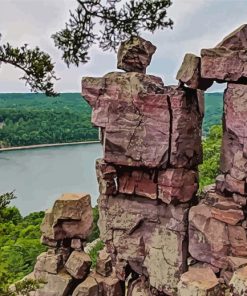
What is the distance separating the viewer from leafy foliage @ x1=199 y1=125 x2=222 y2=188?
2549 cm

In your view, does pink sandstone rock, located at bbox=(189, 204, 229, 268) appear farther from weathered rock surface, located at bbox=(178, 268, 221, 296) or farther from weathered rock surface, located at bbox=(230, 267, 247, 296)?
weathered rock surface, located at bbox=(230, 267, 247, 296)

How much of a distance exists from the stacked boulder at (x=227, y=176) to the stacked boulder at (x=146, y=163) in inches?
16.1

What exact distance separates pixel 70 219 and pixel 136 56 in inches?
154

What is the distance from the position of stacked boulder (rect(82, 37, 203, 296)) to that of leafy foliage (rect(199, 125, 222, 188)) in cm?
1275

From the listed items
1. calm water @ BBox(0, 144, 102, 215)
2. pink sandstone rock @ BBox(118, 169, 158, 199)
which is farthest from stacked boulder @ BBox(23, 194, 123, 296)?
calm water @ BBox(0, 144, 102, 215)

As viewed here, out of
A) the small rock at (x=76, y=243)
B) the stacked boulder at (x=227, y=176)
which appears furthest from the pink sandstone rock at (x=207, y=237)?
the small rock at (x=76, y=243)

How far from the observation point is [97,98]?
10.8 meters

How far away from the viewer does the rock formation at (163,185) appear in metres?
9.59

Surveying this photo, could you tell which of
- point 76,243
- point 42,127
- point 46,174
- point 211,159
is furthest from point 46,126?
point 76,243

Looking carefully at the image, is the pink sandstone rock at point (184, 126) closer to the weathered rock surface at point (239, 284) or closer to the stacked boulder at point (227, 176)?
the stacked boulder at point (227, 176)

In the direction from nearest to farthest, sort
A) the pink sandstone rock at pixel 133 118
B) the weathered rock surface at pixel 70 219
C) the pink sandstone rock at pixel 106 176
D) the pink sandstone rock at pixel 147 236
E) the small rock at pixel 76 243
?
the pink sandstone rock at pixel 133 118 → the pink sandstone rock at pixel 147 236 → the pink sandstone rock at pixel 106 176 → the weathered rock surface at pixel 70 219 → the small rock at pixel 76 243

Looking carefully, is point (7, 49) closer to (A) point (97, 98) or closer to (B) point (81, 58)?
(B) point (81, 58)

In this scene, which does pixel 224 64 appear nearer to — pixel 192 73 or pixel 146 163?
pixel 192 73

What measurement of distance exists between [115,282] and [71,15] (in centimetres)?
668
